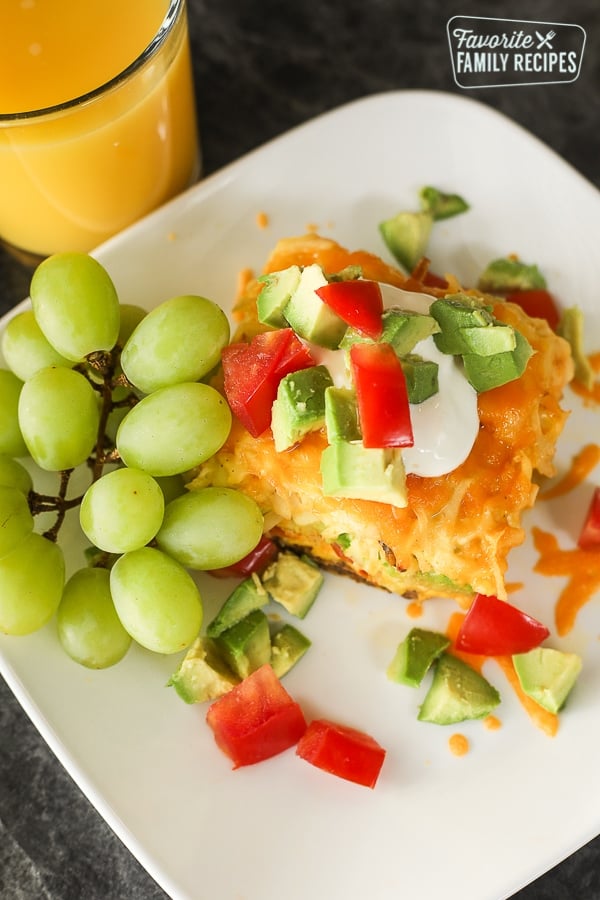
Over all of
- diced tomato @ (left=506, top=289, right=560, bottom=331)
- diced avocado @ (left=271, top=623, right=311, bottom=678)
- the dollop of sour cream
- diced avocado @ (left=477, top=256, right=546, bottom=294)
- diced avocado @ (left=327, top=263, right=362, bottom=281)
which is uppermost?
diced avocado @ (left=327, top=263, right=362, bottom=281)

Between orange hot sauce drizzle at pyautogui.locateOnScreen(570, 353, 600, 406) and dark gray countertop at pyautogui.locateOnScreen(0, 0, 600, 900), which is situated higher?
dark gray countertop at pyautogui.locateOnScreen(0, 0, 600, 900)

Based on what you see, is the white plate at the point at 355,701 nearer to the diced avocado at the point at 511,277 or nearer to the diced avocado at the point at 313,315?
the diced avocado at the point at 511,277

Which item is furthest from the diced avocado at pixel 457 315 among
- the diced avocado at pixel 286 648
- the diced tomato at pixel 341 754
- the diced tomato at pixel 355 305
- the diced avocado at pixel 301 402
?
the diced tomato at pixel 341 754

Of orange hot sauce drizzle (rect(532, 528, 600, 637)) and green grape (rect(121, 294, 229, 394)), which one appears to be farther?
orange hot sauce drizzle (rect(532, 528, 600, 637))

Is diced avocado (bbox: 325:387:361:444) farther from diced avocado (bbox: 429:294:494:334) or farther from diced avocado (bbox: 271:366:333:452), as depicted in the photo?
diced avocado (bbox: 429:294:494:334)

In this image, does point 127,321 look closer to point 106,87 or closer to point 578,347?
point 106,87

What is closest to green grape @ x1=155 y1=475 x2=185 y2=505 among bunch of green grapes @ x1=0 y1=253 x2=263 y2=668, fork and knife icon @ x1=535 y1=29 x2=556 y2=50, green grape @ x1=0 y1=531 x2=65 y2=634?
bunch of green grapes @ x1=0 y1=253 x2=263 y2=668

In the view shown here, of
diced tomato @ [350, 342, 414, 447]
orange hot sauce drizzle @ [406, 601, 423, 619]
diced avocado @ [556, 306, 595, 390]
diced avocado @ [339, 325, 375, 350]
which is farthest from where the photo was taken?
diced avocado @ [556, 306, 595, 390]
